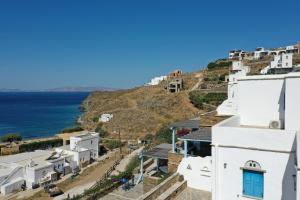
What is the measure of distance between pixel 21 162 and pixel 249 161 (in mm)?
28159

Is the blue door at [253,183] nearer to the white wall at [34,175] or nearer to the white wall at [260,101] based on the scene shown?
the white wall at [260,101]

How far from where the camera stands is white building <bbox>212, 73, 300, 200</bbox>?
902cm

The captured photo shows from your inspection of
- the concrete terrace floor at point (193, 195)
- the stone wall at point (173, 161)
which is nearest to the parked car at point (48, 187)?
the stone wall at point (173, 161)

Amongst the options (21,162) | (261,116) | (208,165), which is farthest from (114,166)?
(261,116)

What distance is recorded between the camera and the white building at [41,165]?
94.4 ft

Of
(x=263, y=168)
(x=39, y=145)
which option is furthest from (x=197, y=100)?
(x=263, y=168)

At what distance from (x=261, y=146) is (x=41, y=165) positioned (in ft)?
87.7

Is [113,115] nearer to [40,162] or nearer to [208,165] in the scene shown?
[40,162]

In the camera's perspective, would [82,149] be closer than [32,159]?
No

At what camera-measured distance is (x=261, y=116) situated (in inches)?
447

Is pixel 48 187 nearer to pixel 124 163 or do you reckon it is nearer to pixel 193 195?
pixel 124 163

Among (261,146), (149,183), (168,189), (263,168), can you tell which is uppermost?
(261,146)

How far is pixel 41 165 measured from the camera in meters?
30.3

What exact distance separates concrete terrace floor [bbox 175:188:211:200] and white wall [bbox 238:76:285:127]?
3609 millimetres
